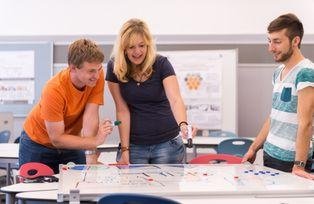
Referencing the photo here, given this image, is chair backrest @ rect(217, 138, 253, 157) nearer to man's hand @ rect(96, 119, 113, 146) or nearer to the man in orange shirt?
the man in orange shirt

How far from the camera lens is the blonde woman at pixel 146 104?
262 centimetres

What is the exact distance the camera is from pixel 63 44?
6020mm

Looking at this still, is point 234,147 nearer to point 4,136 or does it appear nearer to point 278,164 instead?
point 278,164

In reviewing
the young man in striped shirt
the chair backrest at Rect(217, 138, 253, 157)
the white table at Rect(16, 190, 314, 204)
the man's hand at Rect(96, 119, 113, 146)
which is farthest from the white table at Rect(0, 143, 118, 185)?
the white table at Rect(16, 190, 314, 204)

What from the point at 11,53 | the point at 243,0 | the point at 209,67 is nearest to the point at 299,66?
the point at 209,67

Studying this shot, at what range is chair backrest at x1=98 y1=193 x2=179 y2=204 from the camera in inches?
54.7

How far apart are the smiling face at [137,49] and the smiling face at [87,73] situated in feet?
0.69

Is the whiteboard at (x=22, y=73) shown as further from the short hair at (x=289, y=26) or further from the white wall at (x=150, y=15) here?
the short hair at (x=289, y=26)

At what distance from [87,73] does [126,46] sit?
307mm

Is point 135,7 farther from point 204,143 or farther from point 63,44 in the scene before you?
point 204,143

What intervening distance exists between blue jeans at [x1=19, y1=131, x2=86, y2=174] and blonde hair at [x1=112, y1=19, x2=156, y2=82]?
0.52 meters

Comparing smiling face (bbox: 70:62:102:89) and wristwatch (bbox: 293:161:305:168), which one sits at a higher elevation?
smiling face (bbox: 70:62:102:89)

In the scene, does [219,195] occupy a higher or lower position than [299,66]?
→ lower

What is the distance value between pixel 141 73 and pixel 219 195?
107cm
